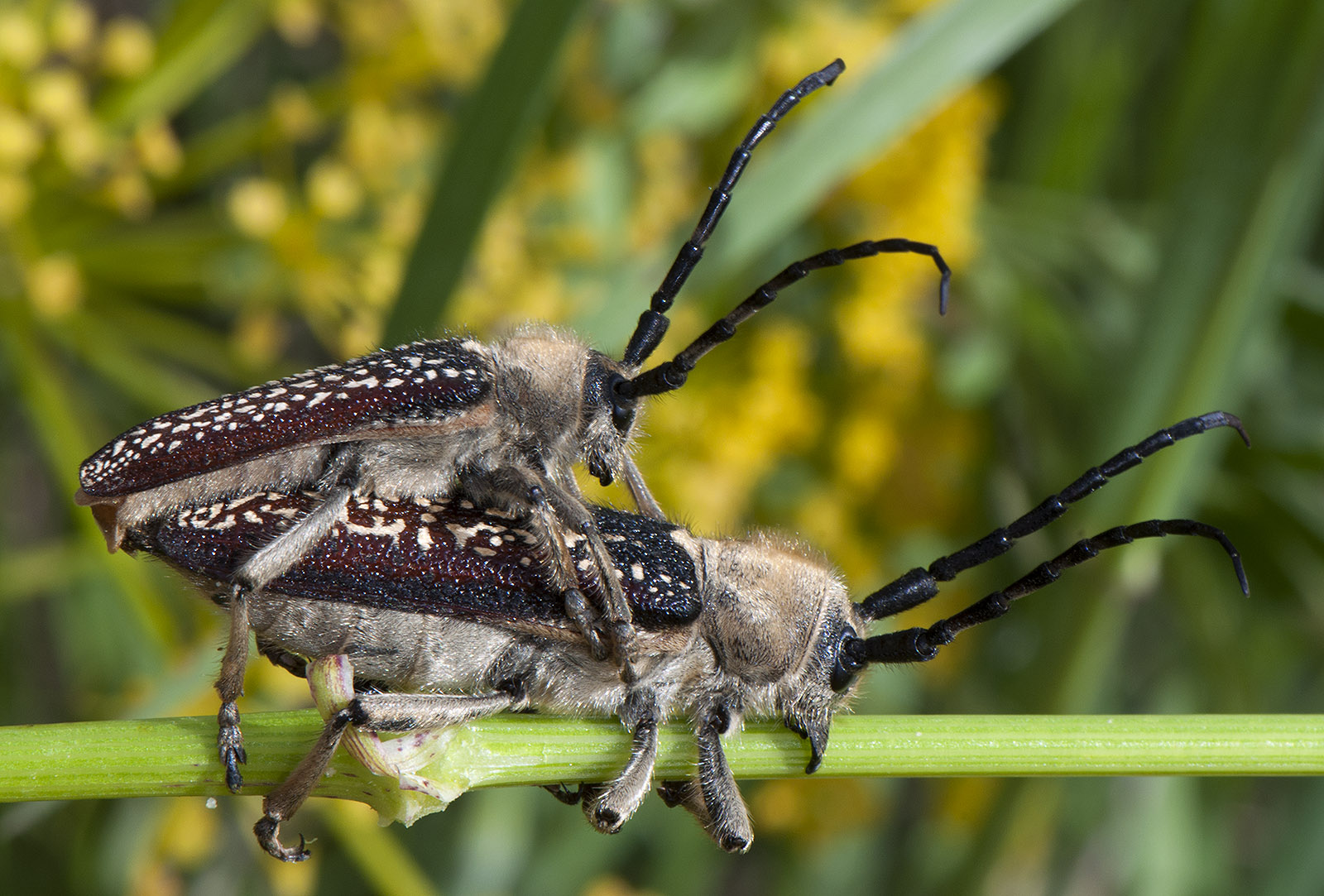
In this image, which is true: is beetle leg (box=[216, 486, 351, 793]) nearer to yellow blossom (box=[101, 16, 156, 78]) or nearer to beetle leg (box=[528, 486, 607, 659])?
beetle leg (box=[528, 486, 607, 659])

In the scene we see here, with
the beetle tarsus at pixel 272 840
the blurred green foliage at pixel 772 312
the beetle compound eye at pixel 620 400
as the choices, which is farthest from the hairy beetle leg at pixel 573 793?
the blurred green foliage at pixel 772 312

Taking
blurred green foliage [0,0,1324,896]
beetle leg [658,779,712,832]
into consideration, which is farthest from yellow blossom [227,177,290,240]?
beetle leg [658,779,712,832]

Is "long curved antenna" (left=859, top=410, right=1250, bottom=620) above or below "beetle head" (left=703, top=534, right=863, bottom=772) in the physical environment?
above

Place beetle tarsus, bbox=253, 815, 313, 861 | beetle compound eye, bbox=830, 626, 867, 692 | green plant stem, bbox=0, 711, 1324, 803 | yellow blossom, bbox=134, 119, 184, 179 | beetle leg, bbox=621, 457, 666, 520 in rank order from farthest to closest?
yellow blossom, bbox=134, 119, 184, 179
beetle leg, bbox=621, 457, 666, 520
beetle compound eye, bbox=830, 626, 867, 692
beetle tarsus, bbox=253, 815, 313, 861
green plant stem, bbox=0, 711, 1324, 803

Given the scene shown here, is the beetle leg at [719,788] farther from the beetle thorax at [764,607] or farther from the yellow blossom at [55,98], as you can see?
the yellow blossom at [55,98]

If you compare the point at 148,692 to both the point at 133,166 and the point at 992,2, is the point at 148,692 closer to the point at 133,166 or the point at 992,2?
the point at 133,166

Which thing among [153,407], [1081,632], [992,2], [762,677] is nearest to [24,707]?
[153,407]

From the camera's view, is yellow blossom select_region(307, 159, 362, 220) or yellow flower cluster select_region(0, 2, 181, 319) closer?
yellow flower cluster select_region(0, 2, 181, 319)
